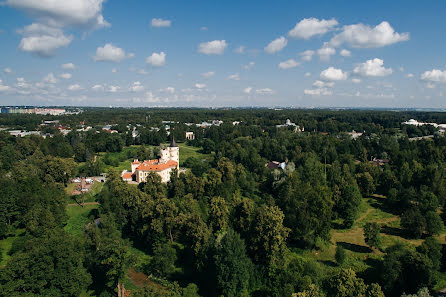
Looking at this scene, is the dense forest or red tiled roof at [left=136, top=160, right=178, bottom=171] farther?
red tiled roof at [left=136, top=160, right=178, bottom=171]

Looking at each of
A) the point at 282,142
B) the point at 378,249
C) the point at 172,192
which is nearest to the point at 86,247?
the point at 172,192

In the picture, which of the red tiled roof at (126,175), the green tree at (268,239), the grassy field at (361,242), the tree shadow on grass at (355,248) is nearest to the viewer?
the green tree at (268,239)

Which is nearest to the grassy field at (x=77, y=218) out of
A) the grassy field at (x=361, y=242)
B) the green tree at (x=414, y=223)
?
the grassy field at (x=361, y=242)

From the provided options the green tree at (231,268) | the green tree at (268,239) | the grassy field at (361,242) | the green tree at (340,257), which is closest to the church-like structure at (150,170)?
the green tree at (268,239)

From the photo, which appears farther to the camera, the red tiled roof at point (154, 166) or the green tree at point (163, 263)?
Result: the red tiled roof at point (154, 166)

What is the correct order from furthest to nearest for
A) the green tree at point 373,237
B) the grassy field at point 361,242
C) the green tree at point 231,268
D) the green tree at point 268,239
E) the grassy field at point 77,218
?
the grassy field at point 77,218, the green tree at point 373,237, the grassy field at point 361,242, the green tree at point 268,239, the green tree at point 231,268

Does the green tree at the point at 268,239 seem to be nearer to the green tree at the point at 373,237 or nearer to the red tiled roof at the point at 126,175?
the green tree at the point at 373,237

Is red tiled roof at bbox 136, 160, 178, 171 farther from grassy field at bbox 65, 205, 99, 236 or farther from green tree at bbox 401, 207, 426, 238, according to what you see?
green tree at bbox 401, 207, 426, 238

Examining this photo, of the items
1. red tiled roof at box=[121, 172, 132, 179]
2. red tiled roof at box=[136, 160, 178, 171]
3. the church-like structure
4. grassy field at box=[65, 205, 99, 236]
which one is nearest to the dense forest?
grassy field at box=[65, 205, 99, 236]

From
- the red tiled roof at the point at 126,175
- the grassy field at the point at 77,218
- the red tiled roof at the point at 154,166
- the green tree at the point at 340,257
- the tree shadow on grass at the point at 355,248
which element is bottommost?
the tree shadow on grass at the point at 355,248

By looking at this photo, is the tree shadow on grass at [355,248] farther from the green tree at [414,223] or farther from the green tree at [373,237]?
the green tree at [414,223]

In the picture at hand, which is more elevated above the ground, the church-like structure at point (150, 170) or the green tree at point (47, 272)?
the church-like structure at point (150, 170)
